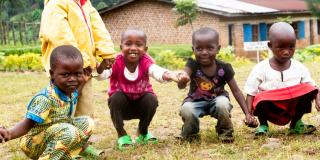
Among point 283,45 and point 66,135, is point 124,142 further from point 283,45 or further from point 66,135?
point 283,45

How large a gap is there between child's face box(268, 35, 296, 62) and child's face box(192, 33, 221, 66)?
462 millimetres

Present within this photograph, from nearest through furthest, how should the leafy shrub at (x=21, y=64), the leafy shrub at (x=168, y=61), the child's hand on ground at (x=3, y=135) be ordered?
1. the child's hand on ground at (x=3, y=135)
2. the leafy shrub at (x=21, y=64)
3. the leafy shrub at (x=168, y=61)

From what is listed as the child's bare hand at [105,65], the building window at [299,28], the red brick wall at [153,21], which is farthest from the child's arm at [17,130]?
the building window at [299,28]

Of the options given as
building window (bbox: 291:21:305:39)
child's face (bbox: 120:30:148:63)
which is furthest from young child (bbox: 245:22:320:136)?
building window (bbox: 291:21:305:39)

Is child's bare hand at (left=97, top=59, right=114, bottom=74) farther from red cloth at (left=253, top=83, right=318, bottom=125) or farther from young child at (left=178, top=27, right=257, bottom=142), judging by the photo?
red cloth at (left=253, top=83, right=318, bottom=125)

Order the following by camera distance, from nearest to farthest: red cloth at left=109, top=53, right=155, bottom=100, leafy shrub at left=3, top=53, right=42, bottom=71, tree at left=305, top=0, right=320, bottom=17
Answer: red cloth at left=109, top=53, right=155, bottom=100 → leafy shrub at left=3, top=53, right=42, bottom=71 → tree at left=305, top=0, right=320, bottom=17

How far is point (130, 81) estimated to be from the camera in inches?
163

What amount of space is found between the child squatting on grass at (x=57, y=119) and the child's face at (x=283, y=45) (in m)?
1.63

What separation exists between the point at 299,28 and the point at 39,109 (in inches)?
1115

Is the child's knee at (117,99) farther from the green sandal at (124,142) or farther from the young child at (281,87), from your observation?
the young child at (281,87)

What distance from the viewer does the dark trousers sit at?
13.4 feet

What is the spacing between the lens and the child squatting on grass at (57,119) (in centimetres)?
317

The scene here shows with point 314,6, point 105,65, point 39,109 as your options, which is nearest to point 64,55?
point 39,109

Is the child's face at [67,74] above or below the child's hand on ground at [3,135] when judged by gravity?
above
